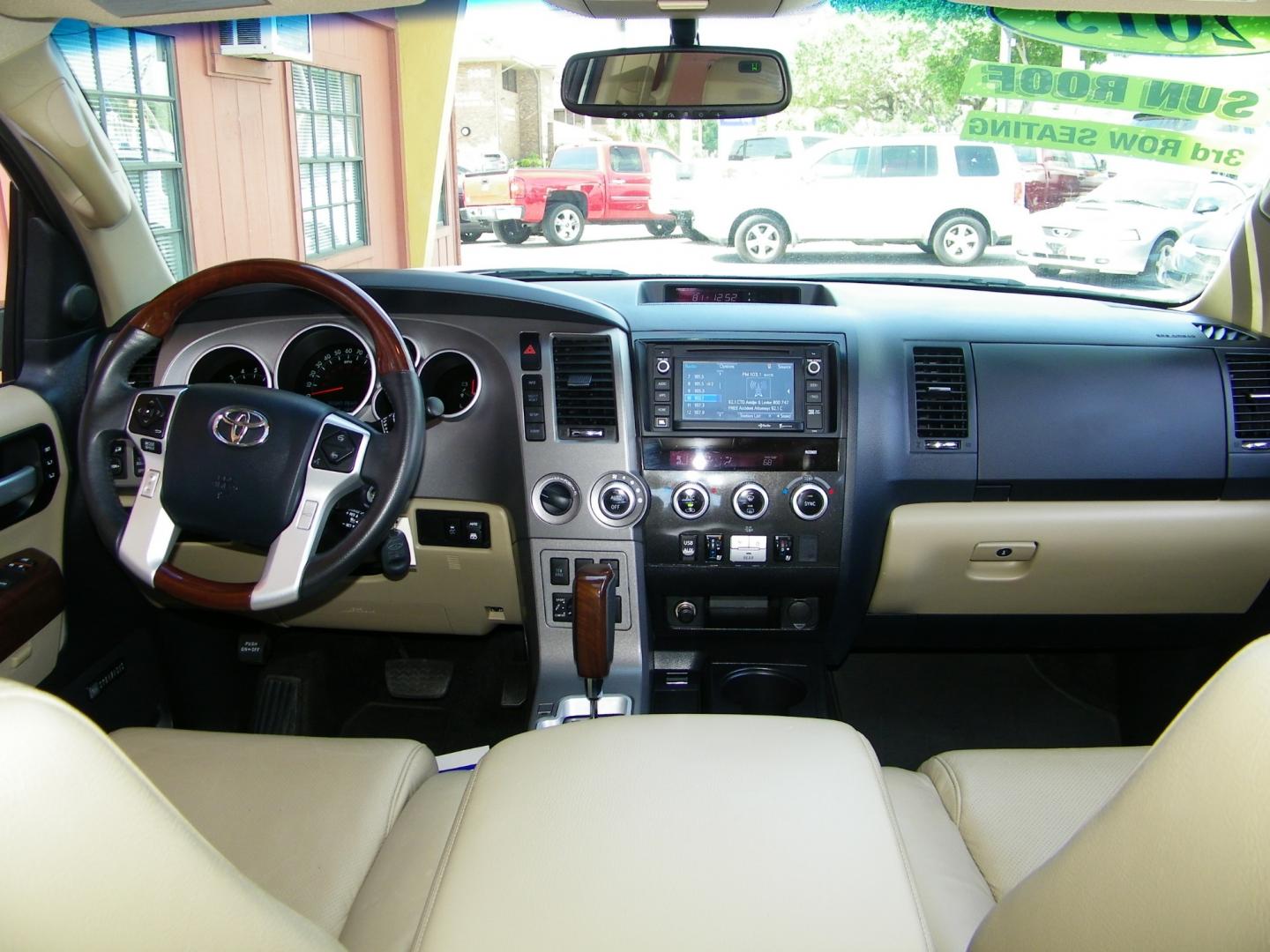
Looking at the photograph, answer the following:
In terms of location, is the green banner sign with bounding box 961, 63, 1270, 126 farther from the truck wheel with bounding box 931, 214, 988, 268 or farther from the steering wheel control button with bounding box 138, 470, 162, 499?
the steering wheel control button with bounding box 138, 470, 162, 499

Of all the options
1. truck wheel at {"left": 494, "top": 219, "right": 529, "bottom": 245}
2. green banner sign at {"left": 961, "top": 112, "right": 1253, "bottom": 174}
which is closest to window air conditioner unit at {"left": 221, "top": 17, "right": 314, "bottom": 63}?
truck wheel at {"left": 494, "top": 219, "right": 529, "bottom": 245}

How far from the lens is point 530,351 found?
2.50 metres

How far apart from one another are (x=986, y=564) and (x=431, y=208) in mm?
6073

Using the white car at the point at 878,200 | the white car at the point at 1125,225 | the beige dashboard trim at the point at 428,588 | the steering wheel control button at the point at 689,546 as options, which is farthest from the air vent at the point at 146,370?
the white car at the point at 1125,225

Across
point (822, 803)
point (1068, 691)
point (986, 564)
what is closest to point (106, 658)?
point (822, 803)

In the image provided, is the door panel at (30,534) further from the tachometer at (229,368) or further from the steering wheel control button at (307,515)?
the steering wheel control button at (307,515)

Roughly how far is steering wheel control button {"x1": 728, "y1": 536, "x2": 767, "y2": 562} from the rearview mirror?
1047 millimetres

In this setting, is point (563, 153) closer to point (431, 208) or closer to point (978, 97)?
point (978, 97)

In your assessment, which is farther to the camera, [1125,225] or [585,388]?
[1125,225]

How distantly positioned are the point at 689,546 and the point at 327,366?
1.03 metres

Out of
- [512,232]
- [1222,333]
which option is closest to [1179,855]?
[1222,333]

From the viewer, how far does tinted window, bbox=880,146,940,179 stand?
119 inches

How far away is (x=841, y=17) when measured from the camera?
2900mm

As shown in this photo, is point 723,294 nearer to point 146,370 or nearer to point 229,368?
point 229,368
